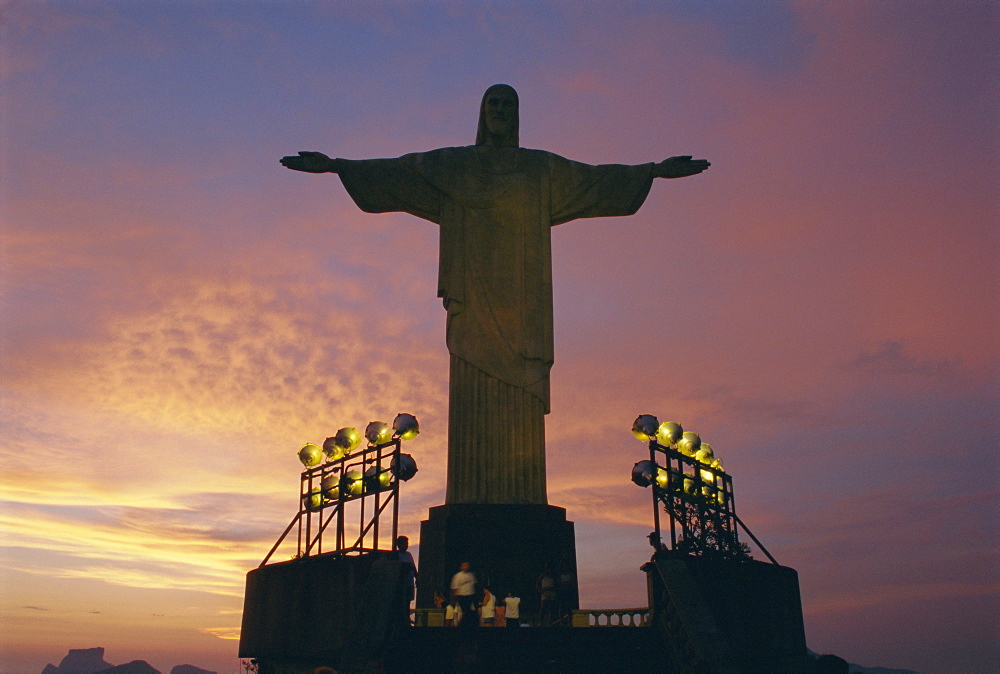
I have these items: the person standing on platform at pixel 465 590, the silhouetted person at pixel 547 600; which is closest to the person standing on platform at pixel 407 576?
the person standing on platform at pixel 465 590

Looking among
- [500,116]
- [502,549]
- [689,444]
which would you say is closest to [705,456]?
[689,444]

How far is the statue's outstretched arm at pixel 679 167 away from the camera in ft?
54.1

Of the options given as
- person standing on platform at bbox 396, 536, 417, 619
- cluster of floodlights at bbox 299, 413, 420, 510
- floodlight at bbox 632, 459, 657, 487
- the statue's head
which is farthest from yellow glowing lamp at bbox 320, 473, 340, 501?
Answer: the statue's head

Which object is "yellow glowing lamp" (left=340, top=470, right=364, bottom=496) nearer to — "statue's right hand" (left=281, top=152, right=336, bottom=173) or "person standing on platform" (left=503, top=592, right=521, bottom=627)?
"person standing on platform" (left=503, top=592, right=521, bottom=627)

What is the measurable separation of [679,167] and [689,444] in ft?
16.6

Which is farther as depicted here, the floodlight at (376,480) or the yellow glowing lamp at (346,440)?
the yellow glowing lamp at (346,440)

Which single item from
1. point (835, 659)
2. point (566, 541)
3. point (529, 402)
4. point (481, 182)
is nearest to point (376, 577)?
point (566, 541)

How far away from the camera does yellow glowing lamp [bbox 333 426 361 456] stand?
52.2ft

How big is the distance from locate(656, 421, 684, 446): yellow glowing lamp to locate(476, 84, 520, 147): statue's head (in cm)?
590

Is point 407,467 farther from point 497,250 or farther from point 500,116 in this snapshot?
point 500,116

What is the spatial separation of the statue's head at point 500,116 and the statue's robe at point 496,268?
0.26 metres

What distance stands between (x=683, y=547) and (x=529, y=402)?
3.86 metres

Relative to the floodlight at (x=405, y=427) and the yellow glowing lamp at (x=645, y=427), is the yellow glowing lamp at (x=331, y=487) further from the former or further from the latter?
the yellow glowing lamp at (x=645, y=427)

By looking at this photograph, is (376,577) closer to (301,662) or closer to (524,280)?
(301,662)
